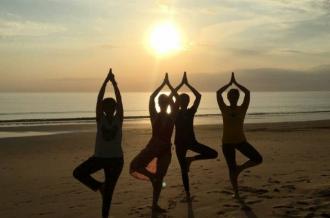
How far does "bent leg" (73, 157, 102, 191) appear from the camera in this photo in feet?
22.4

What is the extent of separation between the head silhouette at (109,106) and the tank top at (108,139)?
0.09 meters

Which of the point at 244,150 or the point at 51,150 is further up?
the point at 244,150

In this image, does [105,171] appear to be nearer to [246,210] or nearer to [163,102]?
[163,102]

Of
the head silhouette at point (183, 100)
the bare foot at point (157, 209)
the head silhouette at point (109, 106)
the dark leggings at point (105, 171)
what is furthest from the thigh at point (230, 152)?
the head silhouette at point (109, 106)

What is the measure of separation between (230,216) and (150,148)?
170cm

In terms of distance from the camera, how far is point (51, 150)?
20.2m

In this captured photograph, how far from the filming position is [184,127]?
Answer: 8.63m

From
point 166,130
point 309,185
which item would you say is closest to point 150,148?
point 166,130

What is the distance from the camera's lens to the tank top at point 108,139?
6.74m

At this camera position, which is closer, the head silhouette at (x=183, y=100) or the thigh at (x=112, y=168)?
the thigh at (x=112, y=168)

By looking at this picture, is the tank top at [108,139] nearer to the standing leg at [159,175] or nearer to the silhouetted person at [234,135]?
the standing leg at [159,175]

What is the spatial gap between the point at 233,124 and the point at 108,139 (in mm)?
A: 2758

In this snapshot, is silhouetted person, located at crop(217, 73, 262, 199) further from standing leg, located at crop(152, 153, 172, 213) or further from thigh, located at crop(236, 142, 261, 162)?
standing leg, located at crop(152, 153, 172, 213)

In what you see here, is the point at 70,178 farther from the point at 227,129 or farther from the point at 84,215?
the point at 227,129
